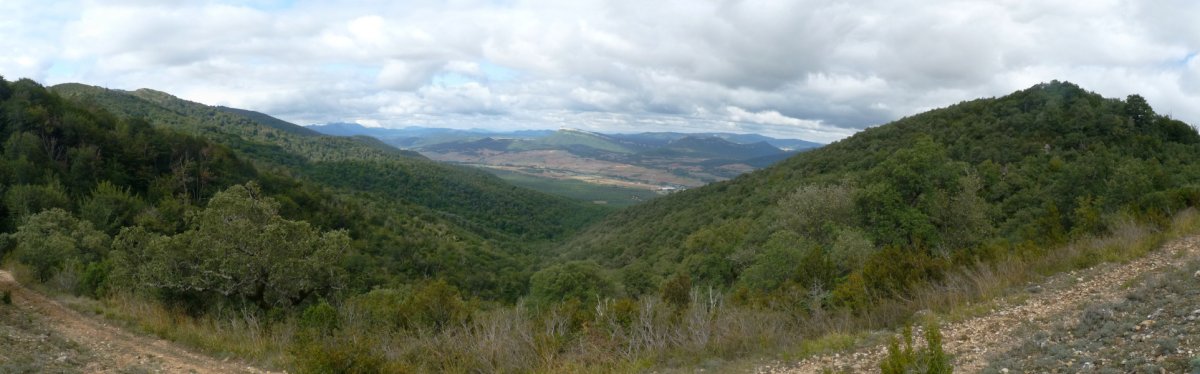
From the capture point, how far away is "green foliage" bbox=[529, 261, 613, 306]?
30809mm

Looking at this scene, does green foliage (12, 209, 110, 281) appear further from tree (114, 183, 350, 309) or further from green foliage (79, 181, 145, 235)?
green foliage (79, 181, 145, 235)

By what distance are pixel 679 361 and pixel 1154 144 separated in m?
46.7

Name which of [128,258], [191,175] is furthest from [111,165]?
[128,258]

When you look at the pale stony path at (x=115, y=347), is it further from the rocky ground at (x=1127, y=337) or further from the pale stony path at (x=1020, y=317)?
the rocky ground at (x=1127, y=337)

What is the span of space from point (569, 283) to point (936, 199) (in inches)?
750

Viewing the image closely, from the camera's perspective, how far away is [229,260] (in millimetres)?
13227

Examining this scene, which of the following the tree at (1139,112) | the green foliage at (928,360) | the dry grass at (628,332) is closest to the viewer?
the green foliage at (928,360)

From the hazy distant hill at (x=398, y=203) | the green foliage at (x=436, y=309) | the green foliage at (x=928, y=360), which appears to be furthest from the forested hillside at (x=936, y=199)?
the hazy distant hill at (x=398, y=203)

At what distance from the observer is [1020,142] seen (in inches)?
1639

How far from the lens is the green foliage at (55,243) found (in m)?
15.7

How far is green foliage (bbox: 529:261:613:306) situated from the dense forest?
0.19 m

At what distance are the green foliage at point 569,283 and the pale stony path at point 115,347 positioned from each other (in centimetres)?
2067

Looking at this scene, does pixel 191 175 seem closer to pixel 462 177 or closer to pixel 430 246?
pixel 430 246

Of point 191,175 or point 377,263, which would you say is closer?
point 377,263
